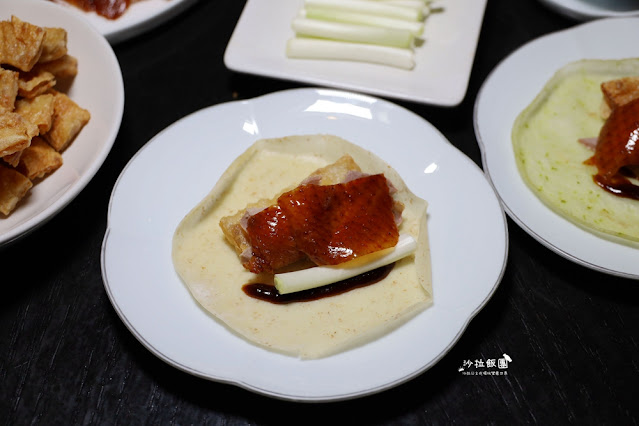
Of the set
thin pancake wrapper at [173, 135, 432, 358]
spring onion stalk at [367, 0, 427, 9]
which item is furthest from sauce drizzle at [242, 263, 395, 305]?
spring onion stalk at [367, 0, 427, 9]

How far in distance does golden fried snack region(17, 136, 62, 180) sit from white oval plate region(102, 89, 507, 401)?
36 centimetres

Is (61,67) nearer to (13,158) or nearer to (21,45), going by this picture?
(21,45)

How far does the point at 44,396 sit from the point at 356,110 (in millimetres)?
1846

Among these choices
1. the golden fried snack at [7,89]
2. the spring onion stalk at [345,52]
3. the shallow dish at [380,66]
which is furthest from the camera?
the spring onion stalk at [345,52]

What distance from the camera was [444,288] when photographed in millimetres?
2410

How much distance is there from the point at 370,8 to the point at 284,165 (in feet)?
4.18

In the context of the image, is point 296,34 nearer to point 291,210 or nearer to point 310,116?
point 310,116

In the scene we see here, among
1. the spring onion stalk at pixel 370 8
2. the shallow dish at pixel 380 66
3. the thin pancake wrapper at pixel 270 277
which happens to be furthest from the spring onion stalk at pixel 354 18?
the thin pancake wrapper at pixel 270 277

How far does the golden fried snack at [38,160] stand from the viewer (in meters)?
2.70

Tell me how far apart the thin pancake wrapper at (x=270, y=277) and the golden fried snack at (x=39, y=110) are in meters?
0.80

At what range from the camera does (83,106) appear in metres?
3.01

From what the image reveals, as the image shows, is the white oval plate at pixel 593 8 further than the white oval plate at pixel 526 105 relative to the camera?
Yes

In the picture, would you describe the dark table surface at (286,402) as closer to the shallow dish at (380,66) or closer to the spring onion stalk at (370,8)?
the shallow dish at (380,66)

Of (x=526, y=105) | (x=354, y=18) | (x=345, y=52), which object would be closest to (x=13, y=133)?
(x=345, y=52)
